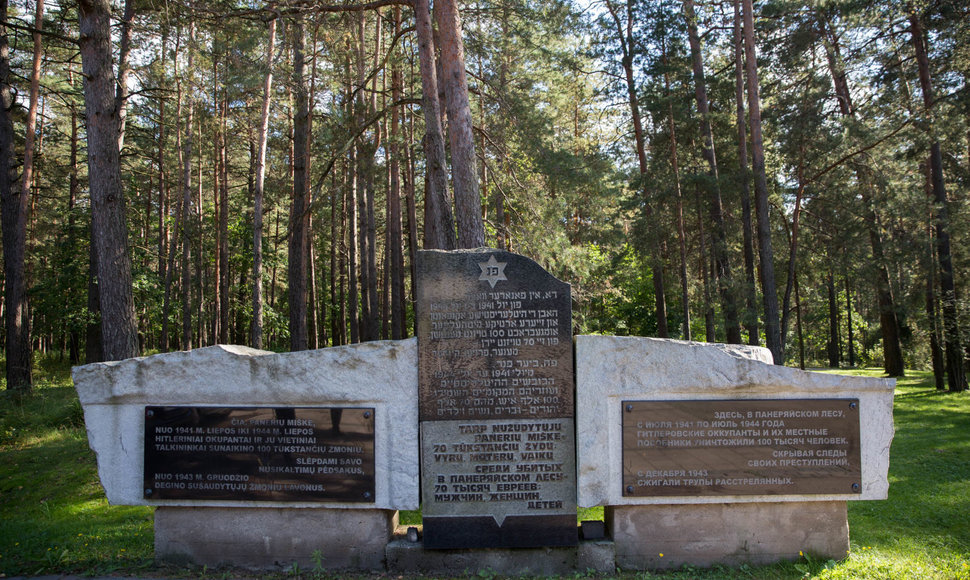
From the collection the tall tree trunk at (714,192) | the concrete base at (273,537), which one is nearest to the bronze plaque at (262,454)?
the concrete base at (273,537)

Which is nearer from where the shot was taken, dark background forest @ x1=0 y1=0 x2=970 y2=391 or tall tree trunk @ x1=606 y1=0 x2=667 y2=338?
dark background forest @ x1=0 y1=0 x2=970 y2=391

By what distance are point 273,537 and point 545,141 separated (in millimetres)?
9089

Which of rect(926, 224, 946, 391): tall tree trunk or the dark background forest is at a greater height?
the dark background forest

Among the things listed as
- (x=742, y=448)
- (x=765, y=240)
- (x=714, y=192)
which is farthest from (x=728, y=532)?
(x=714, y=192)

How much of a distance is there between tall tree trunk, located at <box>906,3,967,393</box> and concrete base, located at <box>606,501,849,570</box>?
11980 millimetres

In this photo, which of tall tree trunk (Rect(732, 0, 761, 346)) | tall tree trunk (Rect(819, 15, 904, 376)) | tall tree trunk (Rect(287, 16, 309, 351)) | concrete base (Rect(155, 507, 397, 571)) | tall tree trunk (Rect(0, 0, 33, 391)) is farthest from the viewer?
tall tree trunk (Rect(819, 15, 904, 376))

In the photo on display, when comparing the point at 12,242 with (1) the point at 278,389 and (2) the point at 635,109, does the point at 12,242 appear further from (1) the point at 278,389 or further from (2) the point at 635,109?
(2) the point at 635,109

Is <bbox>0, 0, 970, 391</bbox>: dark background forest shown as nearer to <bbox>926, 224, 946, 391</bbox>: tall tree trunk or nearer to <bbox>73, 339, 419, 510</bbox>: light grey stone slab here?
<bbox>926, 224, 946, 391</bbox>: tall tree trunk

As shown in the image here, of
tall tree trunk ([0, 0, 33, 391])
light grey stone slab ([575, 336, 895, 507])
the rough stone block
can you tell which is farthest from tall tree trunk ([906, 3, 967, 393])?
tall tree trunk ([0, 0, 33, 391])

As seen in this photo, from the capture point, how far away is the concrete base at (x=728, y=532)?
15.0 feet

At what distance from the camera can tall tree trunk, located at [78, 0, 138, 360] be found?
24.6ft

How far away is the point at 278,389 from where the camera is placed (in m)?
4.58

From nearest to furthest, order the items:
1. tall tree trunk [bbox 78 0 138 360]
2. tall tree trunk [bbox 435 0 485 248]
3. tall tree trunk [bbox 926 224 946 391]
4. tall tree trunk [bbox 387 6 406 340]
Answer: tall tree trunk [bbox 78 0 138 360], tall tree trunk [bbox 435 0 485 248], tall tree trunk [bbox 926 224 946 391], tall tree trunk [bbox 387 6 406 340]

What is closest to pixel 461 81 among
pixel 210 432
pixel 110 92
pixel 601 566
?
pixel 110 92
